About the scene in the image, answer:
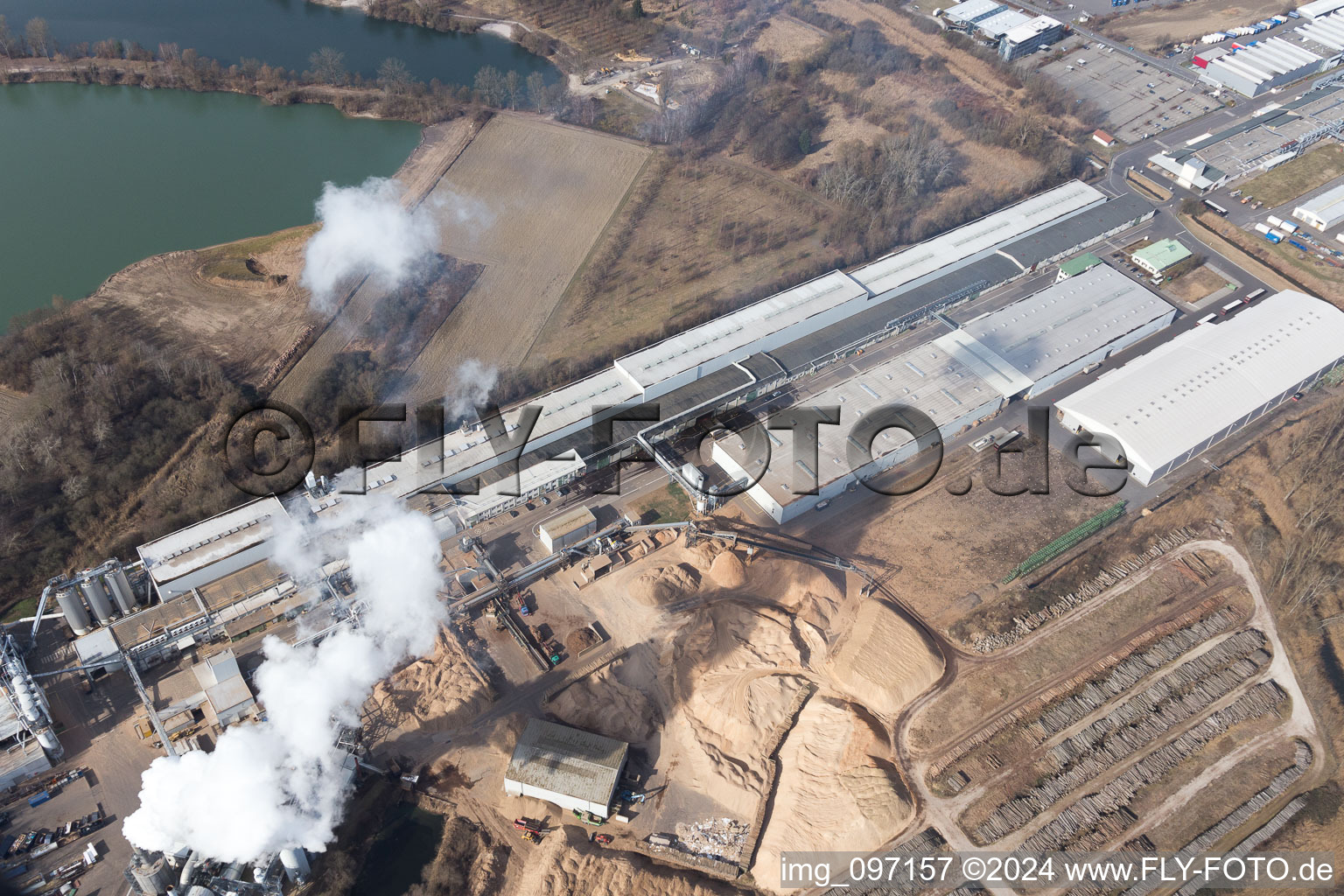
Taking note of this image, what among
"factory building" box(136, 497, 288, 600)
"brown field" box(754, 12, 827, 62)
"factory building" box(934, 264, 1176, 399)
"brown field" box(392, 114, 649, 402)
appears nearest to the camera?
"factory building" box(136, 497, 288, 600)

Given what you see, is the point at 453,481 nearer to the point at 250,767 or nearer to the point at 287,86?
the point at 250,767

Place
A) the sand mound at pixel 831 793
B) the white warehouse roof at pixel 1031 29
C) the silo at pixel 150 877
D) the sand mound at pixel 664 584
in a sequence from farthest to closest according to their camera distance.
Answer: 1. the white warehouse roof at pixel 1031 29
2. the sand mound at pixel 664 584
3. the sand mound at pixel 831 793
4. the silo at pixel 150 877

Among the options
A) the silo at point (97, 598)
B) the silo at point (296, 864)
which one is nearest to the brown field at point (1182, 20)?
the silo at point (97, 598)

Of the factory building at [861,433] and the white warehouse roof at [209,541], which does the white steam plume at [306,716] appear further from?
the factory building at [861,433]

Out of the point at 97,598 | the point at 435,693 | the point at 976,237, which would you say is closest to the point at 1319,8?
the point at 976,237

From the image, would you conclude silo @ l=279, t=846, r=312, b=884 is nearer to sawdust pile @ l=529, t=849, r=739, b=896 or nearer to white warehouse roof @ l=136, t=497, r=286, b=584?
sawdust pile @ l=529, t=849, r=739, b=896

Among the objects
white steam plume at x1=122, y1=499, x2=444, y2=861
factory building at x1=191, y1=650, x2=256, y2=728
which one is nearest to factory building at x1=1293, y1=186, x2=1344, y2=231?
white steam plume at x1=122, y1=499, x2=444, y2=861
